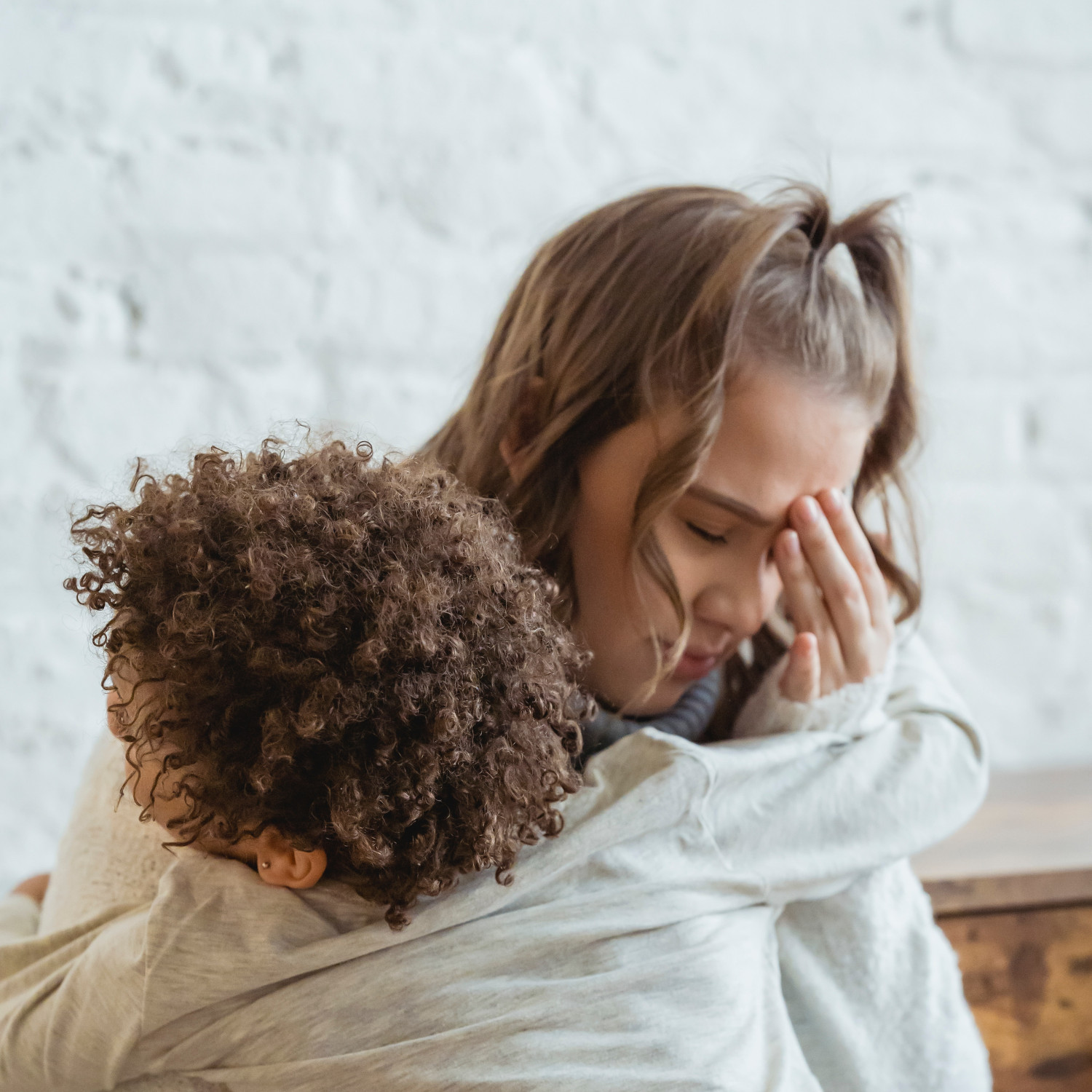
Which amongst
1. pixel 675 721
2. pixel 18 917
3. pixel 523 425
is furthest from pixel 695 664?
pixel 18 917

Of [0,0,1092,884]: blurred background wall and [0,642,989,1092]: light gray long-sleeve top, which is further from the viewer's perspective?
[0,0,1092,884]: blurred background wall

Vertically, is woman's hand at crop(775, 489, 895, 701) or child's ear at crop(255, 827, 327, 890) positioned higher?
woman's hand at crop(775, 489, 895, 701)

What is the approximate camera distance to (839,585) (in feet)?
2.47

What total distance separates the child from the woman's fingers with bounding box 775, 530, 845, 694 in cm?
19

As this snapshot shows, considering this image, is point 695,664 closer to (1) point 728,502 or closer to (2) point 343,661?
(1) point 728,502

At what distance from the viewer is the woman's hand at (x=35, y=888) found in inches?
32.6

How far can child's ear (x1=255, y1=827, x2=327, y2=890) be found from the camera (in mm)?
542

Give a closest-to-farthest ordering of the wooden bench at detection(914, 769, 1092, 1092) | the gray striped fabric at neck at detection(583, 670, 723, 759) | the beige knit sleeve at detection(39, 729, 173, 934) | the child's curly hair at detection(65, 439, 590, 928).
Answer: the child's curly hair at detection(65, 439, 590, 928), the beige knit sleeve at detection(39, 729, 173, 934), the gray striped fabric at neck at detection(583, 670, 723, 759), the wooden bench at detection(914, 769, 1092, 1092)

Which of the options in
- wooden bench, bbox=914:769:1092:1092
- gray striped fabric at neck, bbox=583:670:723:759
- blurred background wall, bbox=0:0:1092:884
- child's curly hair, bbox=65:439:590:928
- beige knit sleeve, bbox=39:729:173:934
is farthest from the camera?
blurred background wall, bbox=0:0:1092:884

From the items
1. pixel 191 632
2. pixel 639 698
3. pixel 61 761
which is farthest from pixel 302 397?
pixel 191 632

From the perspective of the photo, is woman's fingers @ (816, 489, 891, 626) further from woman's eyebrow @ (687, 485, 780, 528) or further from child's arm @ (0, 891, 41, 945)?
child's arm @ (0, 891, 41, 945)

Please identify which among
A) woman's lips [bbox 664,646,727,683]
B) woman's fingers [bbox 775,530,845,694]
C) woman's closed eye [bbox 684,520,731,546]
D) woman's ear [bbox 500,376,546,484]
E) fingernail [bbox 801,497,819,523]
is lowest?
woman's lips [bbox 664,646,727,683]

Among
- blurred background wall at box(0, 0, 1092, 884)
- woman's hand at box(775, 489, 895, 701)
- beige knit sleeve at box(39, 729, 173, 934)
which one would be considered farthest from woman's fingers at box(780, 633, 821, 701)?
blurred background wall at box(0, 0, 1092, 884)

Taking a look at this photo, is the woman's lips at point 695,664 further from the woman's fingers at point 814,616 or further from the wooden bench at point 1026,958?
the wooden bench at point 1026,958
